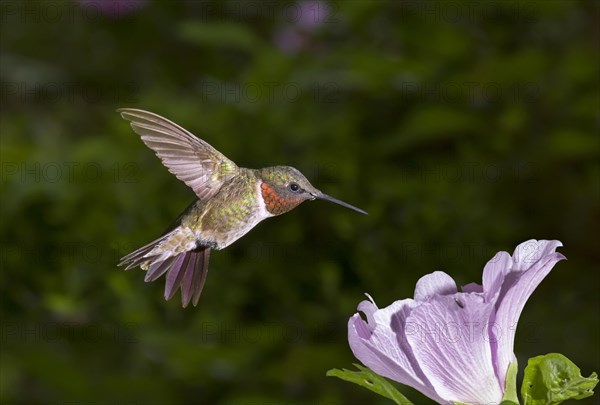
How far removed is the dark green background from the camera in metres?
1.47

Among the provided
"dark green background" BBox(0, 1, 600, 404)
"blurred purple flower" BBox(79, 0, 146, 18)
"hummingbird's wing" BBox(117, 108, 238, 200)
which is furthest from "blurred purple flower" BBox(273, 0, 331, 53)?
"hummingbird's wing" BBox(117, 108, 238, 200)

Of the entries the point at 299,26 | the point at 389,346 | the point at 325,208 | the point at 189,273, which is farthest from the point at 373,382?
the point at 299,26

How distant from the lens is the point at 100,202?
174 cm

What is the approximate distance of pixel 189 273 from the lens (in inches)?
18.5

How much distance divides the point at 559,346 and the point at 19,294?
1.11m

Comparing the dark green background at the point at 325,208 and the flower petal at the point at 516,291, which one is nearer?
the flower petal at the point at 516,291

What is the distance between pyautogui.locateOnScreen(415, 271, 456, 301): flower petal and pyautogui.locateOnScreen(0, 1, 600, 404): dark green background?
866 millimetres

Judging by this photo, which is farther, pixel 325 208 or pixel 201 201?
pixel 325 208

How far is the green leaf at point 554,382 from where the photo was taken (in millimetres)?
458

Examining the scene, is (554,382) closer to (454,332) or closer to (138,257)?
(454,332)

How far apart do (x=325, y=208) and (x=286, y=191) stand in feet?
4.19

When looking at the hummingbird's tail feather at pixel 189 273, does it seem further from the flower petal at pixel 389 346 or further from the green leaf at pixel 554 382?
the green leaf at pixel 554 382

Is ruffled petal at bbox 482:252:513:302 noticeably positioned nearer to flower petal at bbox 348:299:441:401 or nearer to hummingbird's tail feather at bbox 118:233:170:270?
flower petal at bbox 348:299:441:401

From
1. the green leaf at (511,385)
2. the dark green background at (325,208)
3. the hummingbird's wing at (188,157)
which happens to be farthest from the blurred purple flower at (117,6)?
the green leaf at (511,385)
